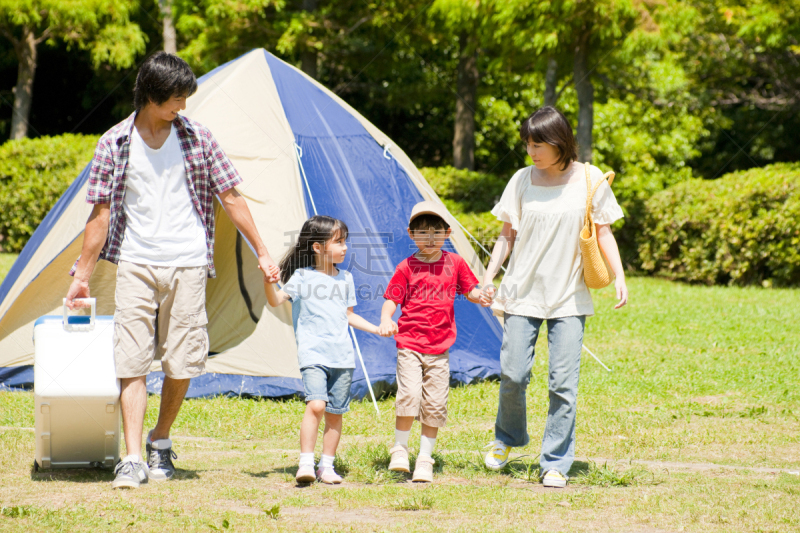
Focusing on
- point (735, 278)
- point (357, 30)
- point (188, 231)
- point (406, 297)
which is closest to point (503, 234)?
point (406, 297)

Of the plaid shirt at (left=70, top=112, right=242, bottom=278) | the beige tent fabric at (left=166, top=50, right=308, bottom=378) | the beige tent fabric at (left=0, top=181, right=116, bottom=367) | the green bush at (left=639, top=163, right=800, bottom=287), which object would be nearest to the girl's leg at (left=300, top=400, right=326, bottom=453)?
the plaid shirt at (left=70, top=112, right=242, bottom=278)

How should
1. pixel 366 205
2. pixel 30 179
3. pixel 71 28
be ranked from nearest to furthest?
pixel 366 205 → pixel 30 179 → pixel 71 28

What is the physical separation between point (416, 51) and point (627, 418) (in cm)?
1178

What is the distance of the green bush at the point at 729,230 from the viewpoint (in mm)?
9297

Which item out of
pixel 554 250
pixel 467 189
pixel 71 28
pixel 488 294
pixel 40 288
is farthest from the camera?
pixel 71 28

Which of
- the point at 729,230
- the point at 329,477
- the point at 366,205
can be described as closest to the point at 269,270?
the point at 329,477

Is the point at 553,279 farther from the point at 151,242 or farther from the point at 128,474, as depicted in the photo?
the point at 128,474

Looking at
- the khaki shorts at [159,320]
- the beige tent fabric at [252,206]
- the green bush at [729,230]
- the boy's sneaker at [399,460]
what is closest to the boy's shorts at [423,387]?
the boy's sneaker at [399,460]

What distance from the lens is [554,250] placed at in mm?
3367

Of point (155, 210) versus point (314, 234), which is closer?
point (155, 210)

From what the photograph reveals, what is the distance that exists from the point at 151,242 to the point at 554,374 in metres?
1.77

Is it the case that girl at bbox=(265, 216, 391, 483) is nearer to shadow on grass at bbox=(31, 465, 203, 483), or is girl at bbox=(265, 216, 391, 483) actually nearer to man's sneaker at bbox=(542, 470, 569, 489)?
shadow on grass at bbox=(31, 465, 203, 483)

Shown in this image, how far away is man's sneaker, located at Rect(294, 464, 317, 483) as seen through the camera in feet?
10.8

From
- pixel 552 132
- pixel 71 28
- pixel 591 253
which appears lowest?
pixel 591 253
